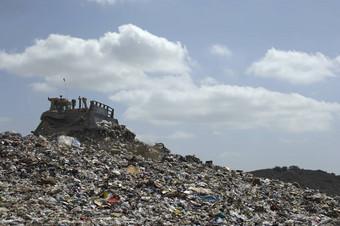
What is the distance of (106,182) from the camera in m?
8.30

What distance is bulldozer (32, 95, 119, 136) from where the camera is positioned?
1791 cm

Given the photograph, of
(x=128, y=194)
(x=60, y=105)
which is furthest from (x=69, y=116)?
(x=128, y=194)

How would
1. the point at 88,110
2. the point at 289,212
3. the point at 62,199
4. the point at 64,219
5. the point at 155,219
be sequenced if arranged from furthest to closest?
the point at 88,110
the point at 289,212
the point at 62,199
the point at 155,219
the point at 64,219

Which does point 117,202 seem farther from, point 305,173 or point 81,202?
point 305,173

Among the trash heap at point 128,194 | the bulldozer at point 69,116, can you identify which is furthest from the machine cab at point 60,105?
the trash heap at point 128,194

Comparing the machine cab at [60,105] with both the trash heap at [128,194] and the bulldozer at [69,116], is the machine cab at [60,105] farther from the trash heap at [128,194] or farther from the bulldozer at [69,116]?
the trash heap at [128,194]

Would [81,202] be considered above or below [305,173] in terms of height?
below

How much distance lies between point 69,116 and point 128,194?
11660mm

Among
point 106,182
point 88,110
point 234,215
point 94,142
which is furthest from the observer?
point 88,110

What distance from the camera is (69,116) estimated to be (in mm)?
18438

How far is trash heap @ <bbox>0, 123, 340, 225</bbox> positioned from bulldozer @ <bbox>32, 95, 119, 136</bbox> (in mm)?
5837

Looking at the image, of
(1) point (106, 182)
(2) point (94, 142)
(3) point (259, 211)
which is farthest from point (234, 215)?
(2) point (94, 142)

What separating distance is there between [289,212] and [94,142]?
9.81 m

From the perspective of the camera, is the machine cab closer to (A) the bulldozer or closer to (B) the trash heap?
(A) the bulldozer
